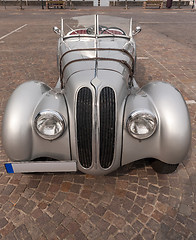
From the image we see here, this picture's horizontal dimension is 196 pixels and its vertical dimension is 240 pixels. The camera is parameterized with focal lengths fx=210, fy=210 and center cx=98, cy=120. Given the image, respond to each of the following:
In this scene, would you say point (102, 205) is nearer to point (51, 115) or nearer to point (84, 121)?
point (84, 121)

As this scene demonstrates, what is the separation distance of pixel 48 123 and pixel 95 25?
271 centimetres

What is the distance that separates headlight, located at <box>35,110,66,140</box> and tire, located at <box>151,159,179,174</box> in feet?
4.82

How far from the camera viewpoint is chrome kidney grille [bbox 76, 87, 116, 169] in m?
2.48

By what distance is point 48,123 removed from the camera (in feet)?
8.38

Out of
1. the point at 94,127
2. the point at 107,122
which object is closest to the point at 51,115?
the point at 94,127

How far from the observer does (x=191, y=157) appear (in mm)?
3480

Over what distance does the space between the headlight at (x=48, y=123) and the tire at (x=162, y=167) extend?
1469 millimetres

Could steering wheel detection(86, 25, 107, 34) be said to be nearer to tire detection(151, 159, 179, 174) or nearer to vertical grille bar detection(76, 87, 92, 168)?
vertical grille bar detection(76, 87, 92, 168)

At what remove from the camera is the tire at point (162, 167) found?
2939mm

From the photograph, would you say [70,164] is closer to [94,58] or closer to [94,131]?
[94,131]

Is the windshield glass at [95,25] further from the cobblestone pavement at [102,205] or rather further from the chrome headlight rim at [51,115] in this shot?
the cobblestone pavement at [102,205]

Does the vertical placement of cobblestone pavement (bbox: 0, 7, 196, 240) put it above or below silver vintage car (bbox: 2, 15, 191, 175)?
below

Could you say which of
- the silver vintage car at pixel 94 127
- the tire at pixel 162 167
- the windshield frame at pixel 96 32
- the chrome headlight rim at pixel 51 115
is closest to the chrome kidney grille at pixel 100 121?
the silver vintage car at pixel 94 127

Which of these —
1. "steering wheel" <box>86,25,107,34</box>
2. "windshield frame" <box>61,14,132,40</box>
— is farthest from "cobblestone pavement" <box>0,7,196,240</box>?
"steering wheel" <box>86,25,107,34</box>
